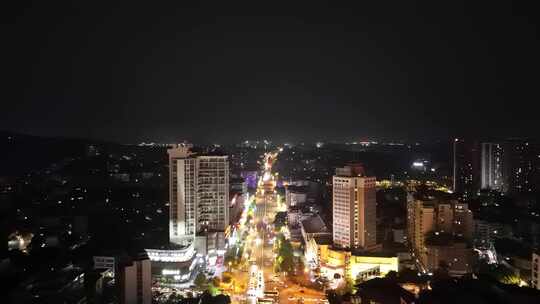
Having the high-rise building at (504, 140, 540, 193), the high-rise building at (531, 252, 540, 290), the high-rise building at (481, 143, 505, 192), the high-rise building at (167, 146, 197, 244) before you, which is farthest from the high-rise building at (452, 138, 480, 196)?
the high-rise building at (167, 146, 197, 244)

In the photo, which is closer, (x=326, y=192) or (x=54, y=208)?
(x=54, y=208)

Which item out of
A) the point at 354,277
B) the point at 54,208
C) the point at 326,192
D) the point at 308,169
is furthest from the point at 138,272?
the point at 308,169

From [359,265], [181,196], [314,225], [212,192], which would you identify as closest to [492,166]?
[314,225]

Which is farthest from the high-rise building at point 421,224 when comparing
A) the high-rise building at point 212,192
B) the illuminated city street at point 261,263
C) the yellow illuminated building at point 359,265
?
Answer: the high-rise building at point 212,192

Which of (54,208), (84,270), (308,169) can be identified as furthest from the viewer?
(308,169)

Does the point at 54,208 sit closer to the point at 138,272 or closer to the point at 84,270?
the point at 84,270

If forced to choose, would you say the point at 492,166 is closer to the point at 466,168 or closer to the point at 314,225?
the point at 466,168
